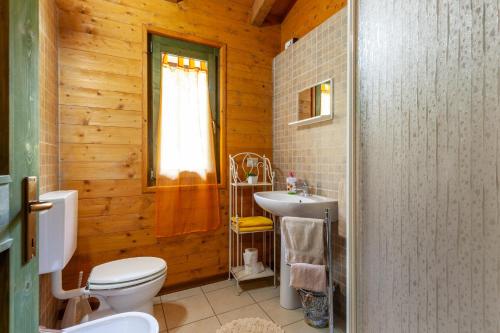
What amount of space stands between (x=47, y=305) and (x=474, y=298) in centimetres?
211

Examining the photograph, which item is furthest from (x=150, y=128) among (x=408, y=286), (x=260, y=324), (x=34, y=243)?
(x=408, y=286)

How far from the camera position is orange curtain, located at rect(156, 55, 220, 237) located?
2.17 m

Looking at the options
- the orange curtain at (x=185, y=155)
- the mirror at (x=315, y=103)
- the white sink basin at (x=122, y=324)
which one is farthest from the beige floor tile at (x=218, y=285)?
the mirror at (x=315, y=103)

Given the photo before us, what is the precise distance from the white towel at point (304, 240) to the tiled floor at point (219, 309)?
54 centimetres

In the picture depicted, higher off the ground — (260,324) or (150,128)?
(150,128)

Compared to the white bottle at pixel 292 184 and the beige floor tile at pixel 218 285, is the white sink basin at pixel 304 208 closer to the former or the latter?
the white bottle at pixel 292 184

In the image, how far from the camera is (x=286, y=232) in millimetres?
1673

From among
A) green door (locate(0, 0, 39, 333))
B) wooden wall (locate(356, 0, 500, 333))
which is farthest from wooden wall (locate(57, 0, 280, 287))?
wooden wall (locate(356, 0, 500, 333))

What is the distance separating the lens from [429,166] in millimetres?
649

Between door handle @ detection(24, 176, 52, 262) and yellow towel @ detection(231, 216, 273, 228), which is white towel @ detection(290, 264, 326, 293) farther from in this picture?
door handle @ detection(24, 176, 52, 262)

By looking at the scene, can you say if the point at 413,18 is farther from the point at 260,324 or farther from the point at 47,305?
the point at 47,305

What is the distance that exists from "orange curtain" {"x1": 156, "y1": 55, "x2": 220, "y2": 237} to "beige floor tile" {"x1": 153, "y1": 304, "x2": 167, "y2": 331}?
573 millimetres

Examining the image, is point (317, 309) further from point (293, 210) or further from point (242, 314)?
point (293, 210)

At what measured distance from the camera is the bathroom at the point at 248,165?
0.57 m
